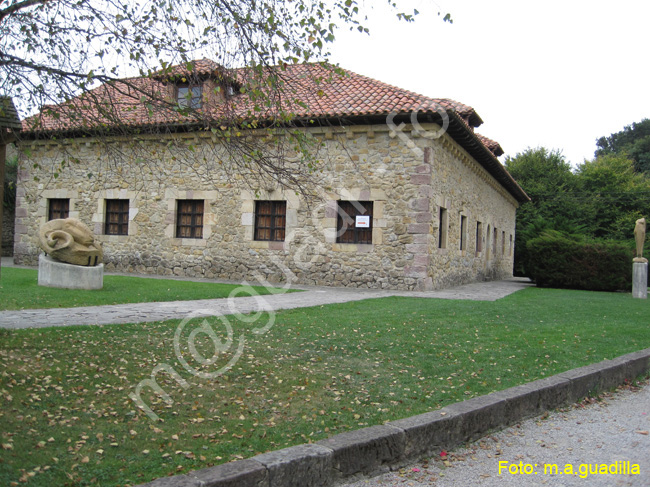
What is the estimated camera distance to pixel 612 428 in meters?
4.23

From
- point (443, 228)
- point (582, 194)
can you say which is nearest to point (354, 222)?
point (443, 228)

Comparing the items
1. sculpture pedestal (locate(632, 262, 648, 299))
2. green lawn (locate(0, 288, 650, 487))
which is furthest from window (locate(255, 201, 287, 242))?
sculpture pedestal (locate(632, 262, 648, 299))

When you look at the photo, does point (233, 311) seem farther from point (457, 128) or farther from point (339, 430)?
point (457, 128)

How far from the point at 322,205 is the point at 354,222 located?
974mm

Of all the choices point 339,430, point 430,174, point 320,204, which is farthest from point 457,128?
point 339,430

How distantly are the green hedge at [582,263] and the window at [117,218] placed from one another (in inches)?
540

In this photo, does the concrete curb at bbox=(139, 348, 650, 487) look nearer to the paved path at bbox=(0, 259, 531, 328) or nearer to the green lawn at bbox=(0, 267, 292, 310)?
the paved path at bbox=(0, 259, 531, 328)

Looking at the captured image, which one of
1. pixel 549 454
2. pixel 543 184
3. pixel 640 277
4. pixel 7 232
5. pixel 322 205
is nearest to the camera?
pixel 549 454

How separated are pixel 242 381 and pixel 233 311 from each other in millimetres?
4059

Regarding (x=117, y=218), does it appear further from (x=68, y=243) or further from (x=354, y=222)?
(x=354, y=222)

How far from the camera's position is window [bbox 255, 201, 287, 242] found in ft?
50.0

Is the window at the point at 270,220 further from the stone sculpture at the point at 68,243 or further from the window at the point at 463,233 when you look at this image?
the window at the point at 463,233

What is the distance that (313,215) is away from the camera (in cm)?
1477

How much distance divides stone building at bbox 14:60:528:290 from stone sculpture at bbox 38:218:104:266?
1.96 meters
